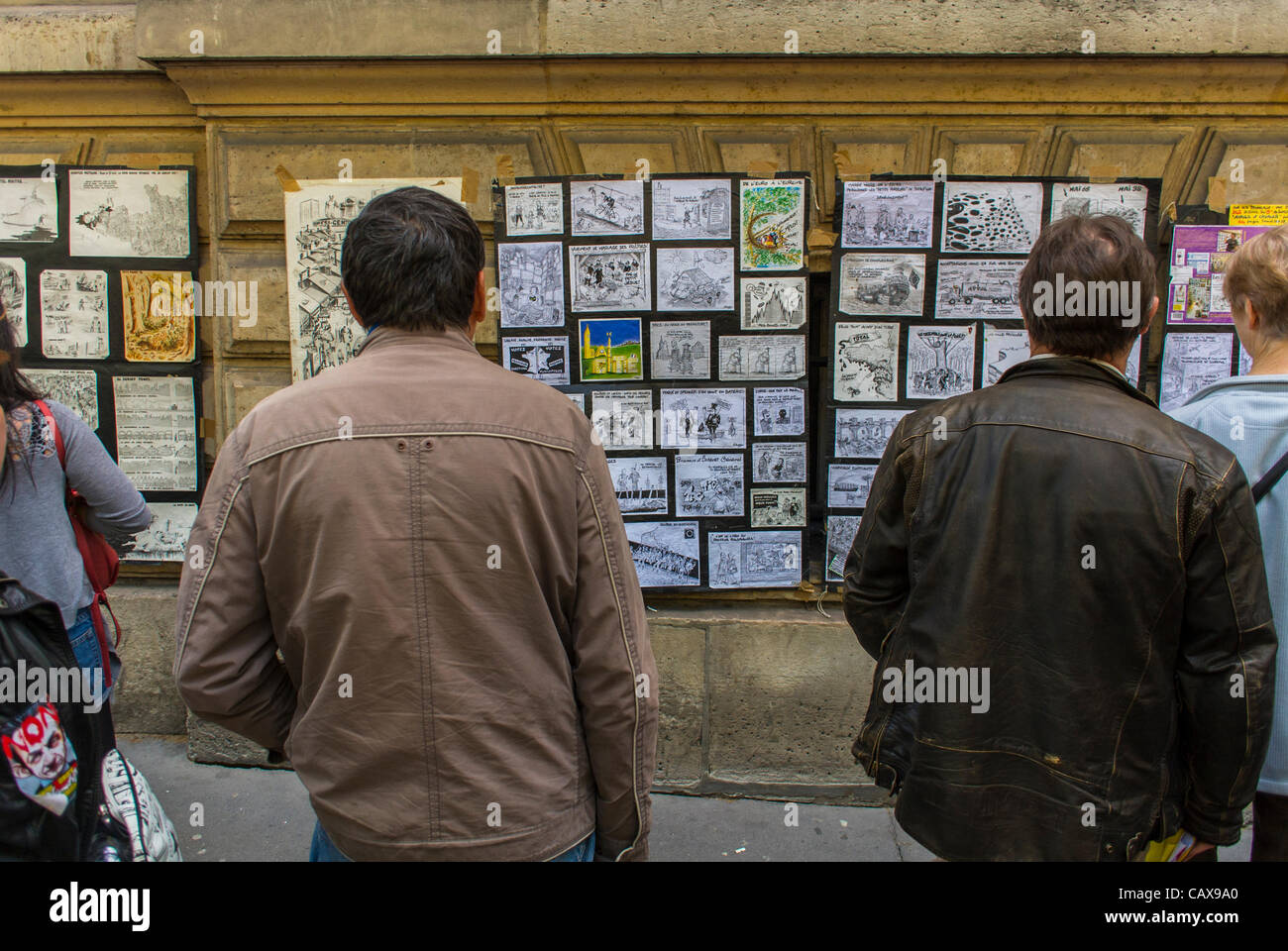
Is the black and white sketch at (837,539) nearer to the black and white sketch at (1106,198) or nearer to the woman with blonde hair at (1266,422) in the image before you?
the black and white sketch at (1106,198)

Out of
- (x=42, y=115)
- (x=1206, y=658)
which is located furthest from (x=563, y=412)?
(x=42, y=115)

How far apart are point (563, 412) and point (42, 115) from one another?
406 cm

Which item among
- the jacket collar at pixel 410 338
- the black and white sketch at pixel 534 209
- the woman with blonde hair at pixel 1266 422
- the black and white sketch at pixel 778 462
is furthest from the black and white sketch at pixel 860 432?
the jacket collar at pixel 410 338

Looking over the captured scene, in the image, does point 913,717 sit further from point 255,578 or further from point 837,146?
point 837,146

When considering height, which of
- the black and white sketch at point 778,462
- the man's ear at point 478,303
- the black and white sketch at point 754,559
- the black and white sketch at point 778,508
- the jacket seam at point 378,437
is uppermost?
the man's ear at point 478,303

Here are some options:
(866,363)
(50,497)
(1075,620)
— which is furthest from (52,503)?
(866,363)

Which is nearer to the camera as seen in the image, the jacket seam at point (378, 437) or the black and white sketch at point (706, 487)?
the jacket seam at point (378, 437)

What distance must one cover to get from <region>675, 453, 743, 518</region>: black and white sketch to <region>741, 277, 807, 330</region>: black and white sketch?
670 millimetres

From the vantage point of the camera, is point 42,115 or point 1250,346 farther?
point 42,115

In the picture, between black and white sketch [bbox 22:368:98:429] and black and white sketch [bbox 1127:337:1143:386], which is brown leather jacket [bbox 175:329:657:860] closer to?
black and white sketch [bbox 1127:337:1143:386]

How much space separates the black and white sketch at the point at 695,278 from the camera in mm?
3859

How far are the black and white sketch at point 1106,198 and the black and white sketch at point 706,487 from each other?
5.85 feet

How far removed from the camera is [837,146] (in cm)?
379

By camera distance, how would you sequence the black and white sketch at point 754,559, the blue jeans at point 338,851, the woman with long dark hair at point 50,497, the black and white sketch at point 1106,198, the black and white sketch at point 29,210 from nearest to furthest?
the blue jeans at point 338,851 < the woman with long dark hair at point 50,497 < the black and white sketch at point 1106,198 < the black and white sketch at point 754,559 < the black and white sketch at point 29,210
